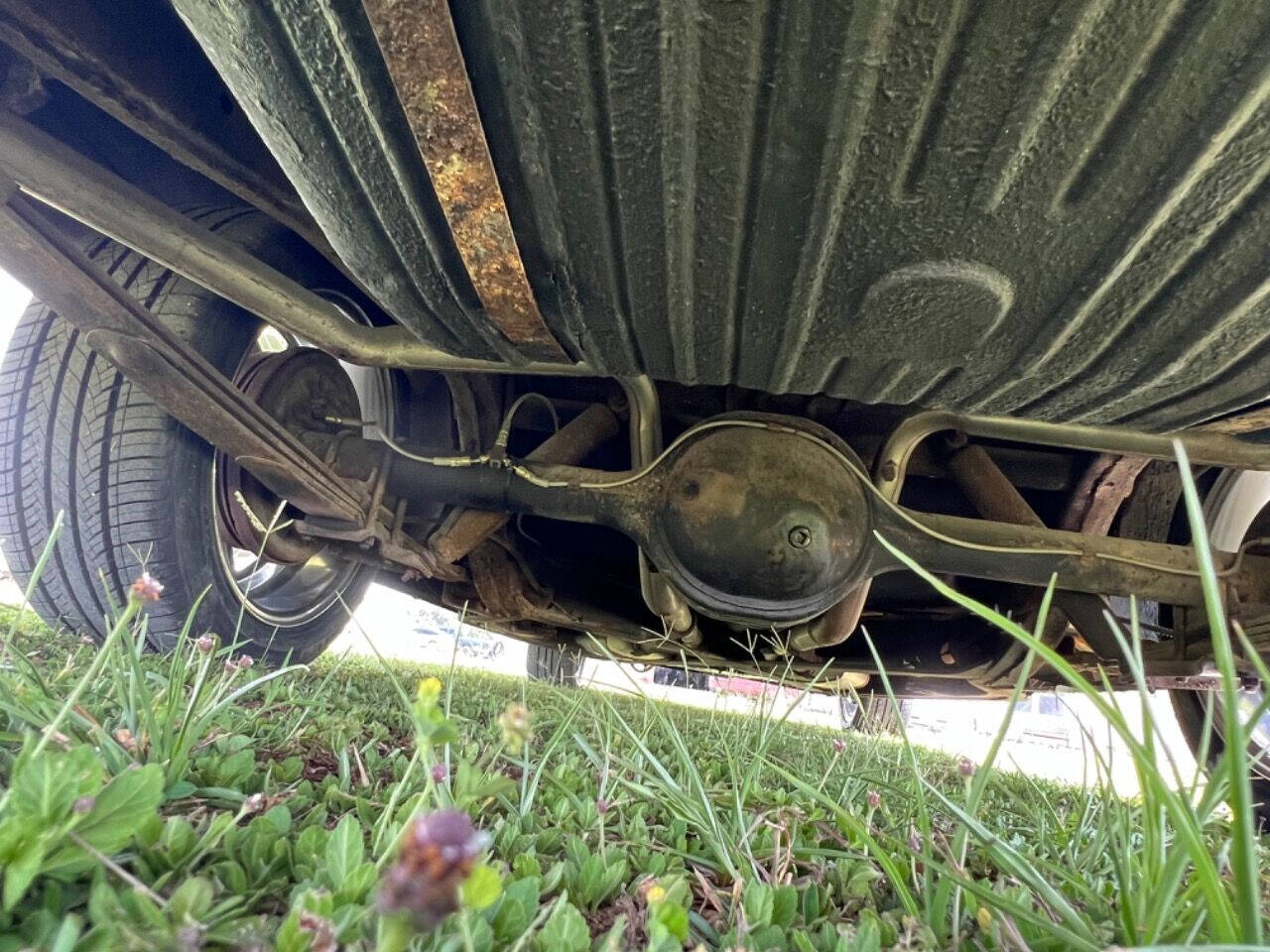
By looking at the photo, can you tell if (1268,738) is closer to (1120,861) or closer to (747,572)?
(747,572)

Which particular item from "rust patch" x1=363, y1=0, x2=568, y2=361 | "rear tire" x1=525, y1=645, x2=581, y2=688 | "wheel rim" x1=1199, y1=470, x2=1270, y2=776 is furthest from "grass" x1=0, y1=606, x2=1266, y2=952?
"rear tire" x1=525, y1=645, x2=581, y2=688

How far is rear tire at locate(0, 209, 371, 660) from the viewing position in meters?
1.14

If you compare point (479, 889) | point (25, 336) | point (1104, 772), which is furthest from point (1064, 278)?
point (25, 336)

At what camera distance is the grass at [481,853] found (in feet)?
0.89

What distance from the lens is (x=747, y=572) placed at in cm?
117

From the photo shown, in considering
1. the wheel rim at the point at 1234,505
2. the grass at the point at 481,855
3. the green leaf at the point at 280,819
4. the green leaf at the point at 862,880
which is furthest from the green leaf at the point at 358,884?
the wheel rim at the point at 1234,505

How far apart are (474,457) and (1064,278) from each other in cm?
94

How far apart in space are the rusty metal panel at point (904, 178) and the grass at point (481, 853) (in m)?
0.34

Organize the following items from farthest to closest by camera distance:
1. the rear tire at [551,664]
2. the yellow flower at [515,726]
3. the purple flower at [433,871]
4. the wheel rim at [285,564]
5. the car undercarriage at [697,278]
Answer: the rear tire at [551,664] → the wheel rim at [285,564] → the car undercarriage at [697,278] → the yellow flower at [515,726] → the purple flower at [433,871]

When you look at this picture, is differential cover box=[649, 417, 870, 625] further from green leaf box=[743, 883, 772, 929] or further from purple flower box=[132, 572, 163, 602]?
purple flower box=[132, 572, 163, 602]

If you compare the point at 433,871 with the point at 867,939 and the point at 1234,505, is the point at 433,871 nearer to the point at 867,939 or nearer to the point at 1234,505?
the point at 867,939

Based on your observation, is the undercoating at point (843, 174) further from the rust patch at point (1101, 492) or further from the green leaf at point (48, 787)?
the rust patch at point (1101, 492)

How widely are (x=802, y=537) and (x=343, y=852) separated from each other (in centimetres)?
89

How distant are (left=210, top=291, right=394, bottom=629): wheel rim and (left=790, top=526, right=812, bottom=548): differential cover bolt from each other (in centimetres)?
87
